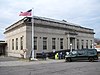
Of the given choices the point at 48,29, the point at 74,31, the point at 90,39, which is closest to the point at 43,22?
the point at 48,29

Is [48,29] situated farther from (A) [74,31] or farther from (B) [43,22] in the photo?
(A) [74,31]

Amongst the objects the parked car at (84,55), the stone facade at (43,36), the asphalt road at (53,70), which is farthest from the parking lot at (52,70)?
the stone facade at (43,36)

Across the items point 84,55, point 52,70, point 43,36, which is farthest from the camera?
point 43,36

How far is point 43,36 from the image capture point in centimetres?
4316

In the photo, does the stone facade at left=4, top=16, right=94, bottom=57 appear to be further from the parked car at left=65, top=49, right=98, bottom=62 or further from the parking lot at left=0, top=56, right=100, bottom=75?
the parking lot at left=0, top=56, right=100, bottom=75

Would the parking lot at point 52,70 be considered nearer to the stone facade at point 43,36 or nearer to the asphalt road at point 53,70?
the asphalt road at point 53,70

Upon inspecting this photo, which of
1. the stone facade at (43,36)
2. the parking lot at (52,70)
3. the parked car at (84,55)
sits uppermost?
the stone facade at (43,36)

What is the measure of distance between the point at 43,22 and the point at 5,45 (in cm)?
1702

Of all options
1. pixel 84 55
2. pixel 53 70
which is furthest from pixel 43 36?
pixel 53 70

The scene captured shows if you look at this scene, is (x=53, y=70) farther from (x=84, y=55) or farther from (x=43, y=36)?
(x=43, y=36)

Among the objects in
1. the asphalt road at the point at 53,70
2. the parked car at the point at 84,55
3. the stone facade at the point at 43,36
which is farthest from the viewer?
the stone facade at the point at 43,36

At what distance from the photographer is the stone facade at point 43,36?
40628mm

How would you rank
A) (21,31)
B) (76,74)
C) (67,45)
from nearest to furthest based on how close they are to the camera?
(76,74) < (21,31) < (67,45)

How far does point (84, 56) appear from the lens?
107ft
